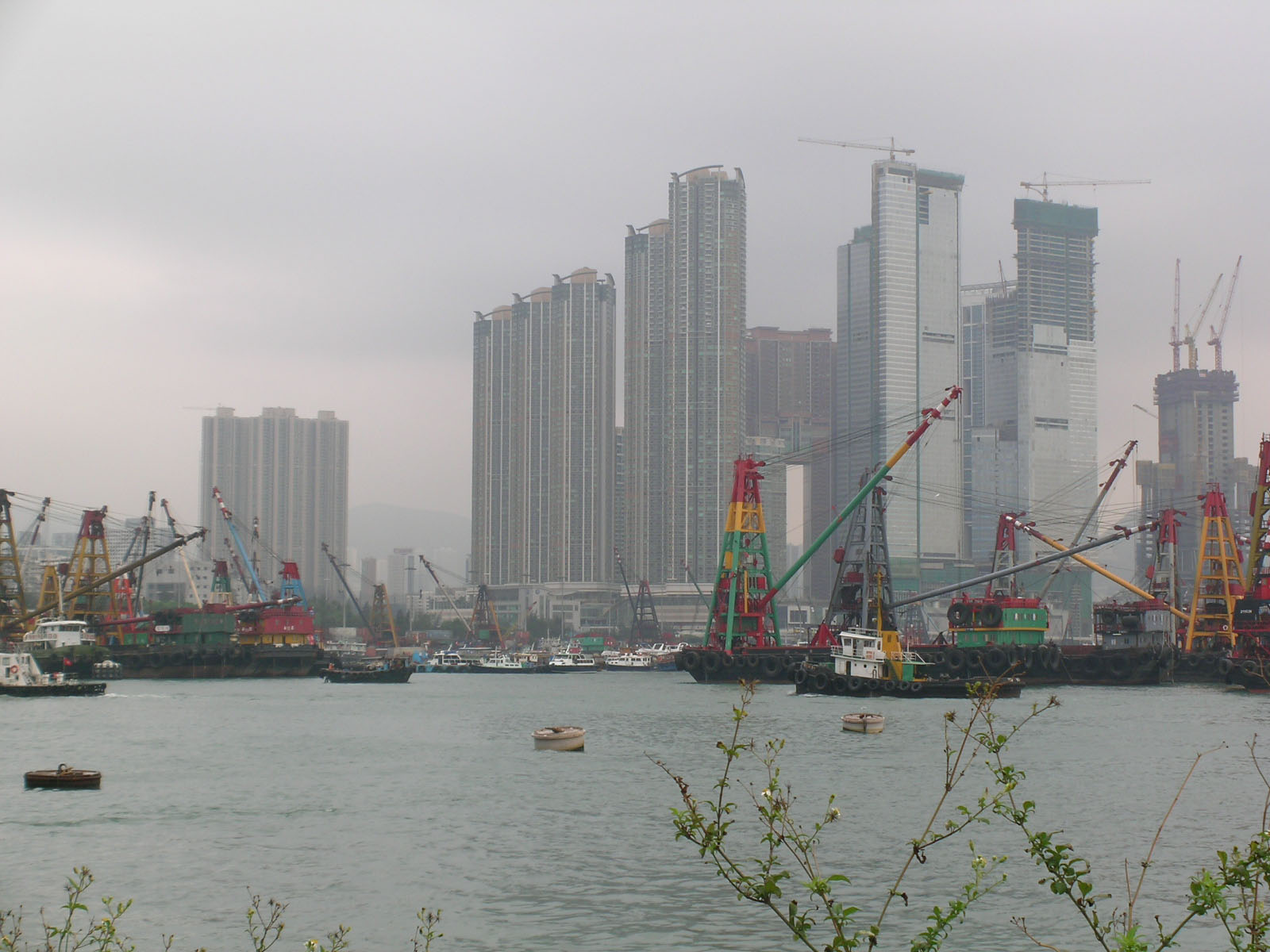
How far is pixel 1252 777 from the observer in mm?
43250

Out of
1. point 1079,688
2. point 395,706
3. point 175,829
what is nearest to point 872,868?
point 175,829

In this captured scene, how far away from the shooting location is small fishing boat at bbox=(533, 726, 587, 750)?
167 feet

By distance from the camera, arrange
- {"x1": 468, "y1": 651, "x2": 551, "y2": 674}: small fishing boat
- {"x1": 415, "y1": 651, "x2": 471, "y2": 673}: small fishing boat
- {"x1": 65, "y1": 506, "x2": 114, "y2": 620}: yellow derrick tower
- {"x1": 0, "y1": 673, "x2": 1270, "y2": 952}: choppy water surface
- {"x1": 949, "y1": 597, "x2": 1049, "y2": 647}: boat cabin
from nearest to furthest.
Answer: {"x1": 0, "y1": 673, "x2": 1270, "y2": 952}: choppy water surface
{"x1": 949, "y1": 597, "x2": 1049, "y2": 647}: boat cabin
{"x1": 65, "y1": 506, "x2": 114, "y2": 620}: yellow derrick tower
{"x1": 468, "y1": 651, "x2": 551, "y2": 674}: small fishing boat
{"x1": 415, "y1": 651, "x2": 471, "y2": 673}: small fishing boat

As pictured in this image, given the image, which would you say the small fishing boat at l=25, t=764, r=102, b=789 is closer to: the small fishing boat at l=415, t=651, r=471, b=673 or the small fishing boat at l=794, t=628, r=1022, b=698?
the small fishing boat at l=794, t=628, r=1022, b=698

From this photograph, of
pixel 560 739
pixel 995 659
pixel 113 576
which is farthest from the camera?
pixel 113 576

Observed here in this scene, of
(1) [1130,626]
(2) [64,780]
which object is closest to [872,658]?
(1) [1130,626]

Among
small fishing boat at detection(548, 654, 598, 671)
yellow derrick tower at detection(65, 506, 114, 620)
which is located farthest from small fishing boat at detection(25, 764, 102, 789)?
small fishing boat at detection(548, 654, 598, 671)

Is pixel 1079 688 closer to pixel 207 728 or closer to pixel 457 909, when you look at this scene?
pixel 207 728

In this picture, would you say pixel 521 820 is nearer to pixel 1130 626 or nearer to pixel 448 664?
pixel 1130 626

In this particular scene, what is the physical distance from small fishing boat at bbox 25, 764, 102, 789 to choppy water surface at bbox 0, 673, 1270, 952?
2.17 ft

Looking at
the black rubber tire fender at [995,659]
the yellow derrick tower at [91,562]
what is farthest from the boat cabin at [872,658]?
the yellow derrick tower at [91,562]

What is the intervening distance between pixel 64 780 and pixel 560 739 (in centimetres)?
1767

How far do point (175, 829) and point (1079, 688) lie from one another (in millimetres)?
85522

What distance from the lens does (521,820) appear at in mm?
34656
